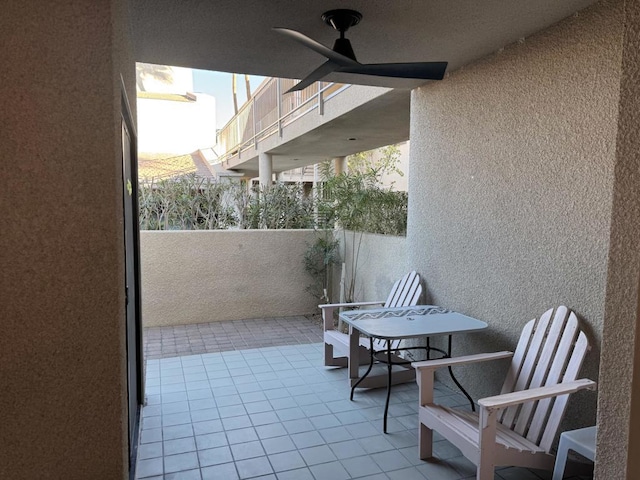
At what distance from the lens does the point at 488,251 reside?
319 centimetres

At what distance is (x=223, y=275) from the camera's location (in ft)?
19.5

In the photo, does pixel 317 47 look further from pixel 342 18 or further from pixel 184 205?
pixel 184 205

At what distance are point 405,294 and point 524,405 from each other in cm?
158

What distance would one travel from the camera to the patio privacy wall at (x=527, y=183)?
2408 mm

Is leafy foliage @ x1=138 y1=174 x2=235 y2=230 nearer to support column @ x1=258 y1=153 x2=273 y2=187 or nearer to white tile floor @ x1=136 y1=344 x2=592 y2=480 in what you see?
white tile floor @ x1=136 y1=344 x2=592 y2=480

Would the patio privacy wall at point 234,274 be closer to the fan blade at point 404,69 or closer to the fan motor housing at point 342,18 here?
the fan blade at point 404,69

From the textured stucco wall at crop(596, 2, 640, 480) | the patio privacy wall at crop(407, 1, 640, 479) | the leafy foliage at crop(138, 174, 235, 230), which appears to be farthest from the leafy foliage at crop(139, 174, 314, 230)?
the textured stucco wall at crop(596, 2, 640, 480)

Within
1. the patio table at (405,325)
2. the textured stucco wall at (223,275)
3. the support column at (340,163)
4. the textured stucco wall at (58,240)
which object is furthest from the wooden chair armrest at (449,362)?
the support column at (340,163)

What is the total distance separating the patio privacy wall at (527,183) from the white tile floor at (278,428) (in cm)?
79

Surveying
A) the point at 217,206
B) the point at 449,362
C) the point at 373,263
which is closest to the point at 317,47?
the point at 449,362

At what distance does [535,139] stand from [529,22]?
2.28 ft

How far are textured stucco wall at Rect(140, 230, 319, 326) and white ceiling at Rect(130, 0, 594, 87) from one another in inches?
112

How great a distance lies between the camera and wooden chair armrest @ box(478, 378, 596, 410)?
212 cm

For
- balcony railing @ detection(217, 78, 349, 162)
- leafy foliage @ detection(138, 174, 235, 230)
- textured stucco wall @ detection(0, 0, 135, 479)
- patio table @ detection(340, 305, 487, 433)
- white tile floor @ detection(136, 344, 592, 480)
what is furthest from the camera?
balcony railing @ detection(217, 78, 349, 162)
